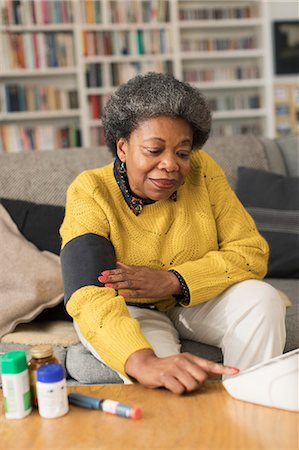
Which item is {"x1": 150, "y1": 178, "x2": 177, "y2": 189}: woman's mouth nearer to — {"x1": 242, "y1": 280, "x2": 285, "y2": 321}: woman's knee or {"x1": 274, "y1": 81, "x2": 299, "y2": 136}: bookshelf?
{"x1": 242, "y1": 280, "x2": 285, "y2": 321}: woman's knee

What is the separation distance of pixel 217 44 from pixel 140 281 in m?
3.69

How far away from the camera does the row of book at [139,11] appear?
448 cm

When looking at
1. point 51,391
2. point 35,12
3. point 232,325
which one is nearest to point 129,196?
point 232,325

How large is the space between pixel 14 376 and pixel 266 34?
4.16m

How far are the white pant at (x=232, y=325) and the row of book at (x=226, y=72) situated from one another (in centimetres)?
340

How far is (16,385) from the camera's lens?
1.04m

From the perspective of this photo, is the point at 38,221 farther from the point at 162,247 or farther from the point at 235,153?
the point at 235,153

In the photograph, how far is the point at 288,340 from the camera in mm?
1654

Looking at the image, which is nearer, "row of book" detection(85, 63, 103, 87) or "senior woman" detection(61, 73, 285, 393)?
"senior woman" detection(61, 73, 285, 393)

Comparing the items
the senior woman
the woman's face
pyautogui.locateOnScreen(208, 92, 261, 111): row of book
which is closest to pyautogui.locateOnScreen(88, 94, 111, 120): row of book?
pyautogui.locateOnScreen(208, 92, 261, 111): row of book

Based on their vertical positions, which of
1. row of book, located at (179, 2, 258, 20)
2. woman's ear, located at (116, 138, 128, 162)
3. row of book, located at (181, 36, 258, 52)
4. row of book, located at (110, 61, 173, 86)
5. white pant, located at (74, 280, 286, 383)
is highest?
row of book, located at (179, 2, 258, 20)

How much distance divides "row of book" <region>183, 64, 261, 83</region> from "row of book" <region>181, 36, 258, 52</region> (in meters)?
0.15

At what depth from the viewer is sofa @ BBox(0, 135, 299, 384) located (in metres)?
1.69

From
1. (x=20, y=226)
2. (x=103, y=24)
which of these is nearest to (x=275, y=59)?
(x=103, y=24)
